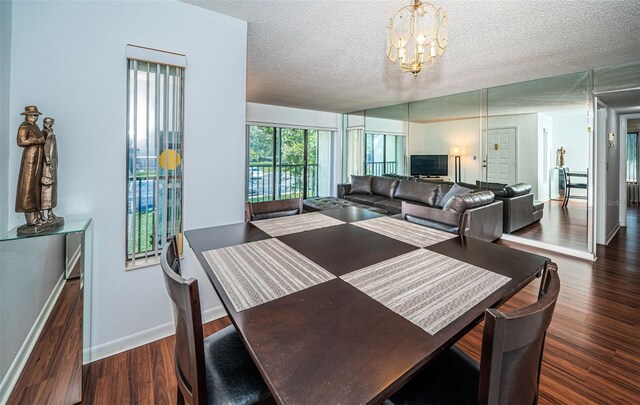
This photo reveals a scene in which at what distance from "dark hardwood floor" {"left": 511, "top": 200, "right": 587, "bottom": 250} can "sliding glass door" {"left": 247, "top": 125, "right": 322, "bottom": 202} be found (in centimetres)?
414

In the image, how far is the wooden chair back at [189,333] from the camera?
0.76 metres

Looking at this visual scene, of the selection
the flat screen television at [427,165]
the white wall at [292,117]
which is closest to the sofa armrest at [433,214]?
the flat screen television at [427,165]

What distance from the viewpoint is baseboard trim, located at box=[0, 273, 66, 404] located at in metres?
1.38

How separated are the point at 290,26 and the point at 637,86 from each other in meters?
4.14

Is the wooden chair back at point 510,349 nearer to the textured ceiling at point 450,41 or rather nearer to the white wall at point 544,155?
the textured ceiling at point 450,41

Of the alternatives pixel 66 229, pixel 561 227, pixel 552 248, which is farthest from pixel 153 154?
pixel 561 227

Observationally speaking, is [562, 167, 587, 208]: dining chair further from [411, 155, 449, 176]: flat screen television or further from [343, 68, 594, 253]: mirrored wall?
[411, 155, 449, 176]: flat screen television

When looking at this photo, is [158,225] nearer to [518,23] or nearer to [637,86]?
[518,23]

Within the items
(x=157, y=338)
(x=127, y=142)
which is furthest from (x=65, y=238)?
(x=157, y=338)

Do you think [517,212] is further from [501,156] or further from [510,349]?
[510,349]

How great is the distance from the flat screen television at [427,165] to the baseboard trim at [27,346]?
18.9 feet

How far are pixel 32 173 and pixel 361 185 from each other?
5210mm

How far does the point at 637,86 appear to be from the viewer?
334 centimetres

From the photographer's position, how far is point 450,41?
268 centimetres
